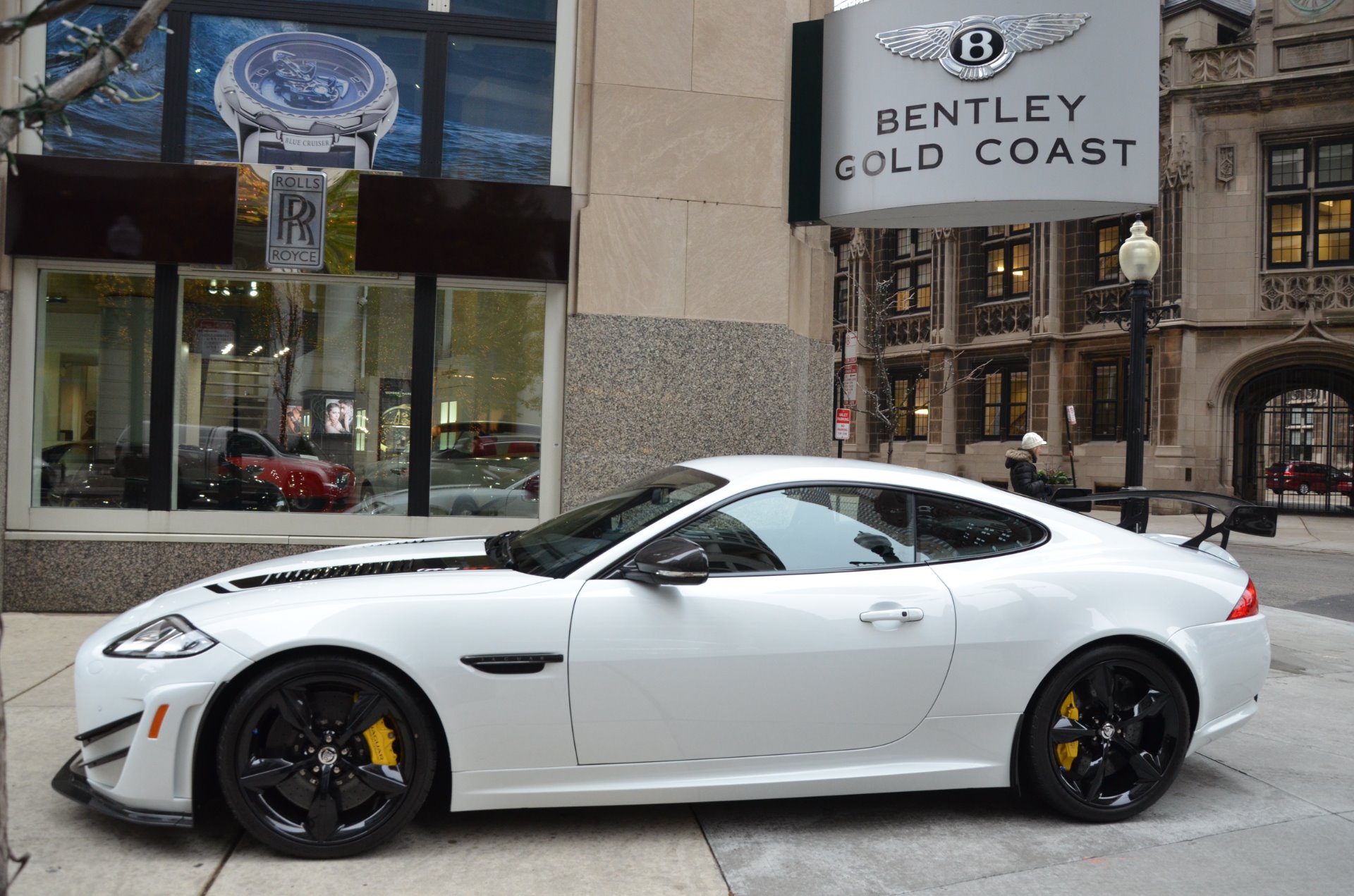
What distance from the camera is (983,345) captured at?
110 feet

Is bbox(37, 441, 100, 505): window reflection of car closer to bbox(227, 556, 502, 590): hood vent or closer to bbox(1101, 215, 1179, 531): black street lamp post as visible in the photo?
bbox(227, 556, 502, 590): hood vent

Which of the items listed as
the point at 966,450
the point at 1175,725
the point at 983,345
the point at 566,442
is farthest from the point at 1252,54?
the point at 1175,725

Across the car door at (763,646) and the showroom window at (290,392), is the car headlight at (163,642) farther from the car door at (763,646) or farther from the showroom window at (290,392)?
the showroom window at (290,392)

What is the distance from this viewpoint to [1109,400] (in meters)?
30.0

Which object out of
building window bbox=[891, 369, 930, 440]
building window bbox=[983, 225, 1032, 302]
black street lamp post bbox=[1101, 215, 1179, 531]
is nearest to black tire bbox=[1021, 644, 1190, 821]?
black street lamp post bbox=[1101, 215, 1179, 531]

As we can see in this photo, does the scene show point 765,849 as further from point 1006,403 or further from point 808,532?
point 1006,403

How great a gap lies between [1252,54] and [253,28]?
27.8 m

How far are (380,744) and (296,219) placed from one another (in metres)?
5.72

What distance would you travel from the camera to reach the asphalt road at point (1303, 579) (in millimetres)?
11461

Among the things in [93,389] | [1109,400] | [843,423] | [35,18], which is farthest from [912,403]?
[35,18]

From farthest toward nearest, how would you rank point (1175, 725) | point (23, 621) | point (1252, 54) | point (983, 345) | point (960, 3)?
point (983, 345)
point (1252, 54)
point (960, 3)
point (23, 621)
point (1175, 725)

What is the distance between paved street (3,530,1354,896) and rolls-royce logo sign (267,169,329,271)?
4299mm

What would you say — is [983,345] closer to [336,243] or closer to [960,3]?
[960,3]

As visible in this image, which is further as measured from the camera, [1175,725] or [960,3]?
[960,3]
